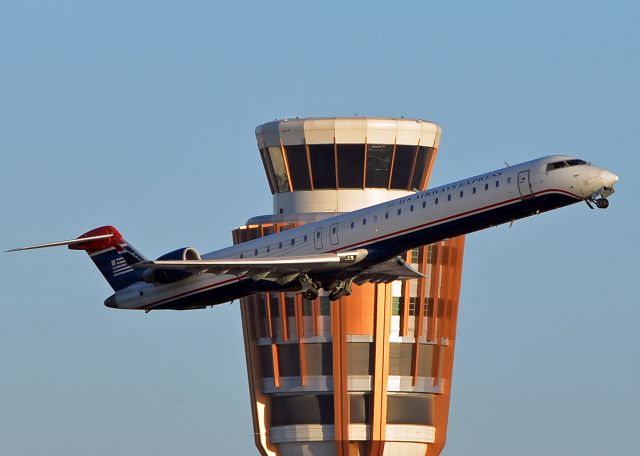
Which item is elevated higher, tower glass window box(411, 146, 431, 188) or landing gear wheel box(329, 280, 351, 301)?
tower glass window box(411, 146, 431, 188)

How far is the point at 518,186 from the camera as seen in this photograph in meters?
90.2

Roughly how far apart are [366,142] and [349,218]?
3632cm

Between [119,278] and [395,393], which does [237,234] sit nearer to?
[395,393]

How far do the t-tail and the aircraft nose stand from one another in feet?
84.7

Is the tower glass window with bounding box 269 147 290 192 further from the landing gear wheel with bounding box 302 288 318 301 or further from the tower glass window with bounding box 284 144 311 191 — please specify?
the landing gear wheel with bounding box 302 288 318 301

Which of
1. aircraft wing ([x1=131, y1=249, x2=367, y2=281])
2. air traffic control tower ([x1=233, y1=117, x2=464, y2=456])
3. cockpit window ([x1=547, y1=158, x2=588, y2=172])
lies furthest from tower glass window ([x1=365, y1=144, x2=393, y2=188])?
cockpit window ([x1=547, y1=158, x2=588, y2=172])

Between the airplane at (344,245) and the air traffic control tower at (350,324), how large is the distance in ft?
90.0

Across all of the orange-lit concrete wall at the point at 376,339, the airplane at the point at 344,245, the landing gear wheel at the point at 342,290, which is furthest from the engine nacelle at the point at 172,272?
the orange-lit concrete wall at the point at 376,339

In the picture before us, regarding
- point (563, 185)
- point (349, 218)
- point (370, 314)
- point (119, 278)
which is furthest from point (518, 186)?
point (370, 314)

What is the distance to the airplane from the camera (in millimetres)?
90062

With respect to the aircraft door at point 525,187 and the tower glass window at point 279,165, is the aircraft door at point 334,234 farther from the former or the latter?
the tower glass window at point 279,165

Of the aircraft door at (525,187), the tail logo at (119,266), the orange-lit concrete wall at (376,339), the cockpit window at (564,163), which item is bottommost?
the orange-lit concrete wall at (376,339)

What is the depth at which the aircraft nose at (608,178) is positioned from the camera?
88750mm

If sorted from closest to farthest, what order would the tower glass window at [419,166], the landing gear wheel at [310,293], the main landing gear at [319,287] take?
1. the main landing gear at [319,287]
2. the landing gear wheel at [310,293]
3. the tower glass window at [419,166]
